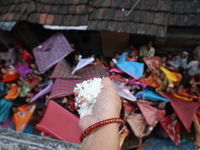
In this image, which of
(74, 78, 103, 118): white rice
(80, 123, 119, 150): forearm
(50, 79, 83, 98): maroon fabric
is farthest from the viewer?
(50, 79, 83, 98): maroon fabric

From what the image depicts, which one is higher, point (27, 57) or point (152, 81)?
point (27, 57)

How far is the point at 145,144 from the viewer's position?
179 inches

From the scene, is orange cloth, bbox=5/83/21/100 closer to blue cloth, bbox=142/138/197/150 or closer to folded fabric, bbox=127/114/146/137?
folded fabric, bbox=127/114/146/137

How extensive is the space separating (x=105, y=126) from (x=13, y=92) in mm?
4811

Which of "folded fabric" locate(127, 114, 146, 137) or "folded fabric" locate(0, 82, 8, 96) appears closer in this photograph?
"folded fabric" locate(127, 114, 146, 137)

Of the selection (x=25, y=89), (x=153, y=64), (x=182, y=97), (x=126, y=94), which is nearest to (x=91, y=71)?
(x=126, y=94)

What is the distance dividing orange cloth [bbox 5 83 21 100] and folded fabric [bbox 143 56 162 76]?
4424mm

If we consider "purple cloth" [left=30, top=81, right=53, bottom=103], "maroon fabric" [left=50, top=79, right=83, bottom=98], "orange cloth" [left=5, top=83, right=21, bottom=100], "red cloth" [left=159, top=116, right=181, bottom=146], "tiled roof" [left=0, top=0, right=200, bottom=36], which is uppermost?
"tiled roof" [left=0, top=0, right=200, bottom=36]

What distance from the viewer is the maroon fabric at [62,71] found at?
13.7ft

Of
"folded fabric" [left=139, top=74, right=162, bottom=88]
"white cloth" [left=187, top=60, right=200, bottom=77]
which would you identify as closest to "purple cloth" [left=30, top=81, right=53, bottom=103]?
"folded fabric" [left=139, top=74, right=162, bottom=88]

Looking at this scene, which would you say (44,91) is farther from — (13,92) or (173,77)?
(173,77)

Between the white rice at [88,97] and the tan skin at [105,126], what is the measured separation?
0.10 meters

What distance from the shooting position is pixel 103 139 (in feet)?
3.83

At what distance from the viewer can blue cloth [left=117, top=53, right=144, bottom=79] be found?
429 centimetres
